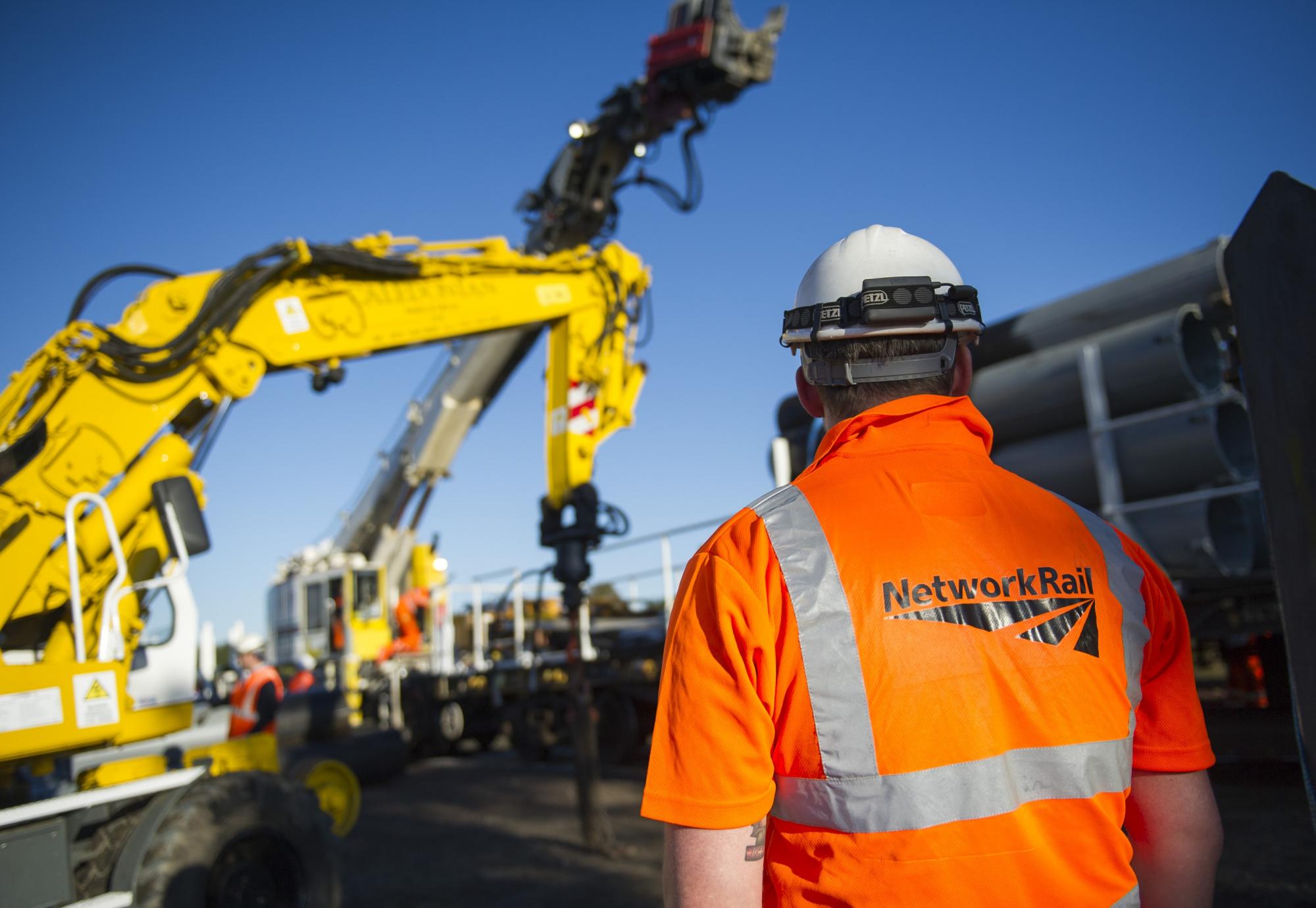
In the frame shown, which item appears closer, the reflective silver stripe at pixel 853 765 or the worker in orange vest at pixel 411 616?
the reflective silver stripe at pixel 853 765

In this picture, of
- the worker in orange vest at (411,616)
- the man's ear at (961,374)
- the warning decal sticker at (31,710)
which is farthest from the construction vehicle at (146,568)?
the worker in orange vest at (411,616)

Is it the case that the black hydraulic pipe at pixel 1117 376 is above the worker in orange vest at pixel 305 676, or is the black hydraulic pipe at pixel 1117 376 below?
above

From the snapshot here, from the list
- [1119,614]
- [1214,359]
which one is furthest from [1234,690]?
[1119,614]

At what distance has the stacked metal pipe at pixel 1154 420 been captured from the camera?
17.9 feet

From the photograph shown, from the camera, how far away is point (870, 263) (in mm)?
1589

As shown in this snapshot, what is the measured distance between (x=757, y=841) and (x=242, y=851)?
430 cm

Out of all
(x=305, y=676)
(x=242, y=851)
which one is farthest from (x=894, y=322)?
(x=305, y=676)

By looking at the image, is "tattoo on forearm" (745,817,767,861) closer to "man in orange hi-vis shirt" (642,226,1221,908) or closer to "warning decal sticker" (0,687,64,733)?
"man in orange hi-vis shirt" (642,226,1221,908)

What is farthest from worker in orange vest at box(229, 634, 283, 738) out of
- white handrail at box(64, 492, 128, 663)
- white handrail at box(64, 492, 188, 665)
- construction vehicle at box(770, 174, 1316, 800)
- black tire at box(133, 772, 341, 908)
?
construction vehicle at box(770, 174, 1316, 800)

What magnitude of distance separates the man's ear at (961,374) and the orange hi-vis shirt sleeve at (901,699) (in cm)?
20

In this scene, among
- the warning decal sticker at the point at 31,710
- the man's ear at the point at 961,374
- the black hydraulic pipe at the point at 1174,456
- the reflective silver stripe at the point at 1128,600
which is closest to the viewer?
the reflective silver stripe at the point at 1128,600

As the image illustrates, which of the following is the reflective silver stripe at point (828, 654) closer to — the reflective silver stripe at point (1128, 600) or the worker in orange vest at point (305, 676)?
the reflective silver stripe at point (1128, 600)

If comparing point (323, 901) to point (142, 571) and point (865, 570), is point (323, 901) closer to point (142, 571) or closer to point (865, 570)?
point (142, 571)

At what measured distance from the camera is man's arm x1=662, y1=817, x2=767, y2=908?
1.24 meters
